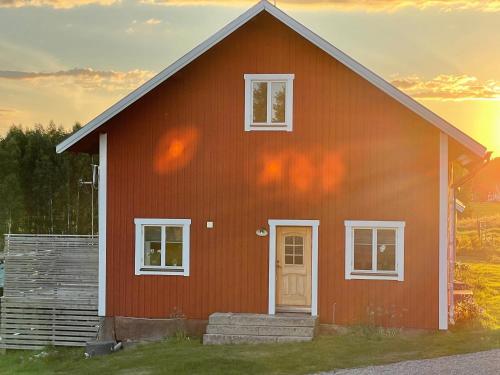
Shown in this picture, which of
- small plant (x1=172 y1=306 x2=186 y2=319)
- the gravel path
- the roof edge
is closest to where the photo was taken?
the gravel path

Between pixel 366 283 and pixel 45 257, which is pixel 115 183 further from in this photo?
pixel 366 283

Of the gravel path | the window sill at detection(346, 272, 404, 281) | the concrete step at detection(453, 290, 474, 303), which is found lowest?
the gravel path

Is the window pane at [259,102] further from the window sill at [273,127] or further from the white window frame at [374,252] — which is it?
the white window frame at [374,252]

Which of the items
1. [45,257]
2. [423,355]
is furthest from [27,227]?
[423,355]

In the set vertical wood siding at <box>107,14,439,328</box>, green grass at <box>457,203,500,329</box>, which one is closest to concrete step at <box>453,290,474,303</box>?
green grass at <box>457,203,500,329</box>

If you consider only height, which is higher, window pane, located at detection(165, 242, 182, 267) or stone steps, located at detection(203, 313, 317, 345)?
window pane, located at detection(165, 242, 182, 267)

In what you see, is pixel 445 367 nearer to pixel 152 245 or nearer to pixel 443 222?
pixel 443 222

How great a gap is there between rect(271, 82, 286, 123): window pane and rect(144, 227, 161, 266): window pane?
4108mm

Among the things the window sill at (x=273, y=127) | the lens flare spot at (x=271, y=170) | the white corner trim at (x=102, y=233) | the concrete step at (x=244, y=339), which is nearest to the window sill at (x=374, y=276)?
the concrete step at (x=244, y=339)

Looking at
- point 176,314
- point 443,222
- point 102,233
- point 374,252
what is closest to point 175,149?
point 102,233

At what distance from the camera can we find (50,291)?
1991 centimetres

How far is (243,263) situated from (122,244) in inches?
124

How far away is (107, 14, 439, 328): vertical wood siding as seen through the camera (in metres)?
18.0

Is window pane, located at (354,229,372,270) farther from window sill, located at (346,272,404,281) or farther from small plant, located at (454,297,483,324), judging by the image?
small plant, located at (454,297,483,324)
